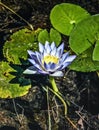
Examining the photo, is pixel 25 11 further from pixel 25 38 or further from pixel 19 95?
pixel 19 95

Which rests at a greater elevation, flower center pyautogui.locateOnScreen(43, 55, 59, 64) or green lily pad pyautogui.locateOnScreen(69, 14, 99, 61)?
green lily pad pyautogui.locateOnScreen(69, 14, 99, 61)

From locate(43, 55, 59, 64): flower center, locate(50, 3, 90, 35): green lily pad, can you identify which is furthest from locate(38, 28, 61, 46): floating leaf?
locate(43, 55, 59, 64): flower center

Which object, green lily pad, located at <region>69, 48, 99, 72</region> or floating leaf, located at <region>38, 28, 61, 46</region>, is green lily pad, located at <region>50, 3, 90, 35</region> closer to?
floating leaf, located at <region>38, 28, 61, 46</region>

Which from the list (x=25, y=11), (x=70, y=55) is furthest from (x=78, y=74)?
(x=25, y=11)

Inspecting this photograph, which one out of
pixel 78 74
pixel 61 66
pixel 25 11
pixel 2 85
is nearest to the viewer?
pixel 61 66

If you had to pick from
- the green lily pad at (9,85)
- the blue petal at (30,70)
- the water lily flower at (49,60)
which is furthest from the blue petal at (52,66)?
the green lily pad at (9,85)
